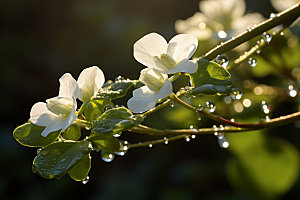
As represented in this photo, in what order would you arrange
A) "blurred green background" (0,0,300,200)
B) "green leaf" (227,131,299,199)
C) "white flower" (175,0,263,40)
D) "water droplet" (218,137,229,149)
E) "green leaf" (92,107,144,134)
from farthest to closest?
"blurred green background" (0,0,300,200), "green leaf" (227,131,299,199), "white flower" (175,0,263,40), "water droplet" (218,137,229,149), "green leaf" (92,107,144,134)

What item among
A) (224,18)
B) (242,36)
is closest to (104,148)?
(242,36)

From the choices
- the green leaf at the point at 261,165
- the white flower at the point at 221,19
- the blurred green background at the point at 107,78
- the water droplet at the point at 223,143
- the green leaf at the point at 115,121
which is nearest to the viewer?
the green leaf at the point at 115,121

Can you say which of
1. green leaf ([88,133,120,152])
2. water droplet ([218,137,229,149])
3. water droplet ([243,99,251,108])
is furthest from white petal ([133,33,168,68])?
water droplet ([243,99,251,108])

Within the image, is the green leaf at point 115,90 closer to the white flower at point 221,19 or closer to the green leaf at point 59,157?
the green leaf at point 59,157

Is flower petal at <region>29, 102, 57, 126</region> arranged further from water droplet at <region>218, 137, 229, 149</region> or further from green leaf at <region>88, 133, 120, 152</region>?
water droplet at <region>218, 137, 229, 149</region>

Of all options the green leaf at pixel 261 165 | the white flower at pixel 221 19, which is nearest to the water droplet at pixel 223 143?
the white flower at pixel 221 19

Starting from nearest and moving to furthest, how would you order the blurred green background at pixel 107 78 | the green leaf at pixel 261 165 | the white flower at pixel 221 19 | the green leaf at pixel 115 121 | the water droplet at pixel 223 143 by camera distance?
the green leaf at pixel 115 121 → the water droplet at pixel 223 143 → the white flower at pixel 221 19 → the green leaf at pixel 261 165 → the blurred green background at pixel 107 78

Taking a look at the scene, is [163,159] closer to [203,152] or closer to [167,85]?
[203,152]

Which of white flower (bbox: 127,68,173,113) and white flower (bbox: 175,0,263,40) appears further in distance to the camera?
white flower (bbox: 175,0,263,40)
